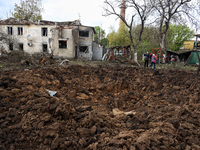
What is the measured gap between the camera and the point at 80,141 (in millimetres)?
2568

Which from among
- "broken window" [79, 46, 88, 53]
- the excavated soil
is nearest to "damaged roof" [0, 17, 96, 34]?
"broken window" [79, 46, 88, 53]

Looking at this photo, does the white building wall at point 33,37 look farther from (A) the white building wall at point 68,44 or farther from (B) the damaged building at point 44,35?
(A) the white building wall at point 68,44

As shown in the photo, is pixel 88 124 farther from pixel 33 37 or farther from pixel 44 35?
pixel 33 37

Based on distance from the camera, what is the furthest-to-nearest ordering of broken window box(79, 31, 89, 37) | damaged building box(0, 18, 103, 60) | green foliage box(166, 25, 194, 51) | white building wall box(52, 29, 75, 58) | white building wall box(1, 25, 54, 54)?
green foliage box(166, 25, 194, 51) → broken window box(79, 31, 89, 37) → white building wall box(1, 25, 54, 54) → damaged building box(0, 18, 103, 60) → white building wall box(52, 29, 75, 58)

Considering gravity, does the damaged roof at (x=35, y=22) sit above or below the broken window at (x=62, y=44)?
above

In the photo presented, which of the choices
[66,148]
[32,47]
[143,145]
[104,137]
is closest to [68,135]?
[66,148]

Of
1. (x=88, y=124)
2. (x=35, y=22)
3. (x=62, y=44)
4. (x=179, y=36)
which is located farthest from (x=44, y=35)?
(x=179, y=36)

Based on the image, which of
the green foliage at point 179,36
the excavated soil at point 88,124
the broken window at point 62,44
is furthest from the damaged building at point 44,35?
the green foliage at point 179,36

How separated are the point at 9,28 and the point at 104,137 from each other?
26395 millimetres

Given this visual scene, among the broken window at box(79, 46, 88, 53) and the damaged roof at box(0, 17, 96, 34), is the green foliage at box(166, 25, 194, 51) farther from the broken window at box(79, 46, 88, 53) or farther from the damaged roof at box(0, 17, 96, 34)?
the damaged roof at box(0, 17, 96, 34)

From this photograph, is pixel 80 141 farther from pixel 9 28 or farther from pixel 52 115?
pixel 9 28

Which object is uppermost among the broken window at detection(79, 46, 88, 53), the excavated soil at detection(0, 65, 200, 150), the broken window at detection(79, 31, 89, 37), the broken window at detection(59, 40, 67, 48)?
the broken window at detection(79, 31, 89, 37)

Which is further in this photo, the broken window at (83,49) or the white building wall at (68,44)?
the broken window at (83,49)

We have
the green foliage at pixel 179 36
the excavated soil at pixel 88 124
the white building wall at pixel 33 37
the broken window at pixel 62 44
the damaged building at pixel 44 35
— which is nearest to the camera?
the excavated soil at pixel 88 124
